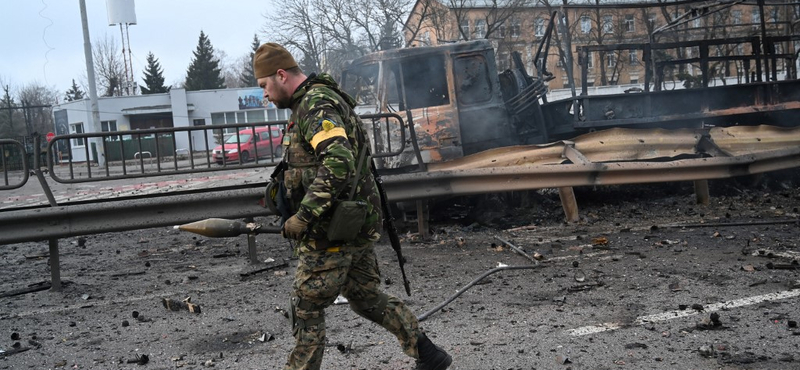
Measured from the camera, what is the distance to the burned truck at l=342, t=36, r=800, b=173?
8.80 metres

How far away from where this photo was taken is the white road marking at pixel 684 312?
167 inches

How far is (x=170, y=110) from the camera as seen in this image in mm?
49969

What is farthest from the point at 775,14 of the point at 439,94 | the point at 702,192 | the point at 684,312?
the point at 684,312

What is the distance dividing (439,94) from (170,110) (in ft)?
146

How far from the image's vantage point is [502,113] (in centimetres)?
931

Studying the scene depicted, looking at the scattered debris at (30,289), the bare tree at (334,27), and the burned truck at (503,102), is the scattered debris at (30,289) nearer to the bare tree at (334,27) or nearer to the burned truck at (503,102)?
the burned truck at (503,102)

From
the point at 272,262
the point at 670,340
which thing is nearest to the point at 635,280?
the point at 670,340

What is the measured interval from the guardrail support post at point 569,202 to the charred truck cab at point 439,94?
62.2 inches

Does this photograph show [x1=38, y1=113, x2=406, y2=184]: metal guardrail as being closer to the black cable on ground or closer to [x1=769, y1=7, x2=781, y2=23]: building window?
the black cable on ground

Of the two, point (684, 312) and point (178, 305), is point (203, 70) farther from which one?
point (684, 312)

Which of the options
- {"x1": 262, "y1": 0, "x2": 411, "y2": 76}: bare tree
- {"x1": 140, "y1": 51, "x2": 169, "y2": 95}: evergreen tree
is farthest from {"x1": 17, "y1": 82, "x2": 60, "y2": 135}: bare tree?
{"x1": 262, "y1": 0, "x2": 411, "y2": 76}: bare tree

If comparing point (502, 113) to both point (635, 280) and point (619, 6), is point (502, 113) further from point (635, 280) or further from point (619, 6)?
point (635, 280)

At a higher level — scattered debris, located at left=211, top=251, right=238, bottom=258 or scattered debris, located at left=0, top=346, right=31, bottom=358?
scattered debris, located at left=211, top=251, right=238, bottom=258

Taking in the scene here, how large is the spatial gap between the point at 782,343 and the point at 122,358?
3827 millimetres
